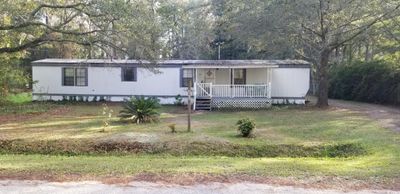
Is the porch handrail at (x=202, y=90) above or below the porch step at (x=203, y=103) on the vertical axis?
above

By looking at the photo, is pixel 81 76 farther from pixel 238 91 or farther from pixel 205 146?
pixel 205 146

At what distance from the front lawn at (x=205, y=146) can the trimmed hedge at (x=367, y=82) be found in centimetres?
779

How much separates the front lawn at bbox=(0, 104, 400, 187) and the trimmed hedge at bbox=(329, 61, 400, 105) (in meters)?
7.79

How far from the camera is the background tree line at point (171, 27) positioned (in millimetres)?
13945

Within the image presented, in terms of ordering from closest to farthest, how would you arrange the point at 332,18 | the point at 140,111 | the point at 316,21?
the point at 140,111 < the point at 332,18 < the point at 316,21

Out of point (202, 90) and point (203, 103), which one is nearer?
point (203, 103)

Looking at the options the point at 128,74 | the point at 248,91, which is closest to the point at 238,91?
the point at 248,91

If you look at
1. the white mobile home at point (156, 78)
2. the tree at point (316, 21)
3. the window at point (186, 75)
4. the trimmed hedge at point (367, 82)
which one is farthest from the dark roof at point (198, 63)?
the trimmed hedge at point (367, 82)

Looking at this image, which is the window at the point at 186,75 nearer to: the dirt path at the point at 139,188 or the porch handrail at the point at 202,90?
the porch handrail at the point at 202,90

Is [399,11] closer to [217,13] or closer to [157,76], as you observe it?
[157,76]

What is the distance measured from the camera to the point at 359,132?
600 inches

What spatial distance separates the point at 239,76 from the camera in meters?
28.7

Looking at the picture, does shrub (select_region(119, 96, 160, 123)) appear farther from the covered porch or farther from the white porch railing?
the white porch railing

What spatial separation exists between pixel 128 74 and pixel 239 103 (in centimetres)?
763
